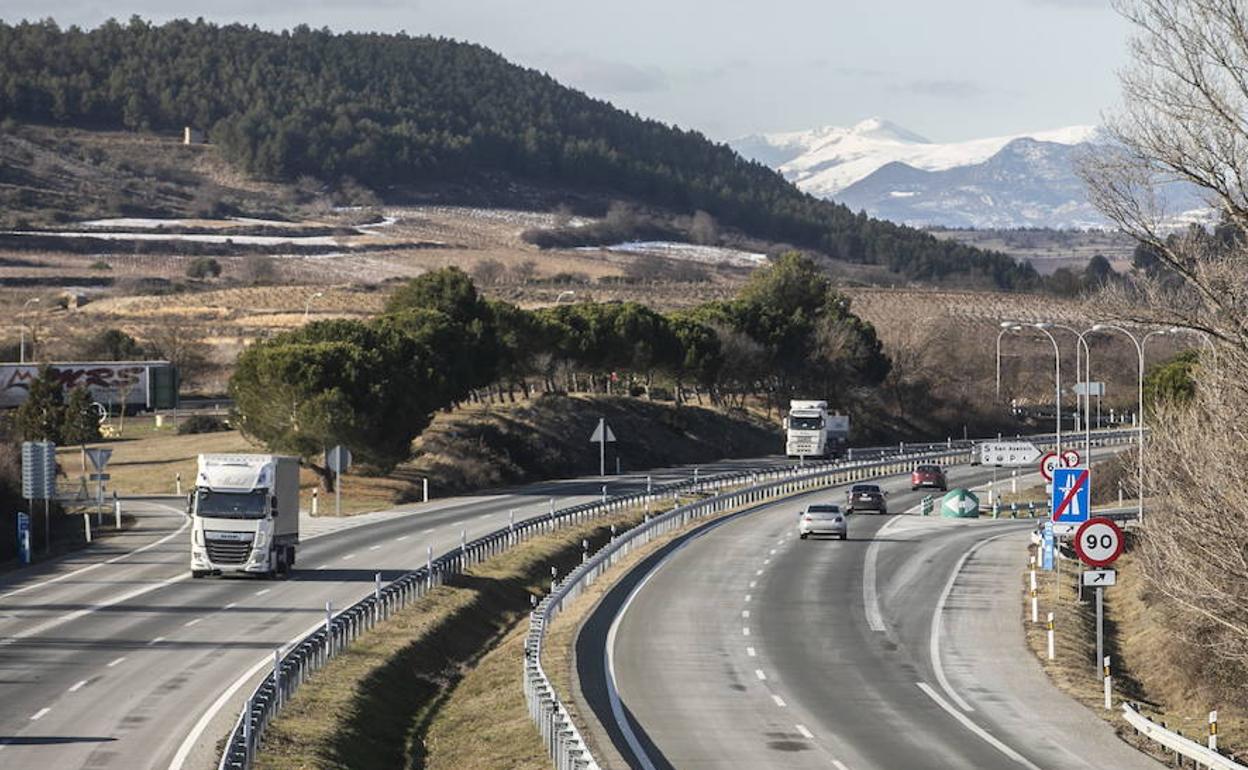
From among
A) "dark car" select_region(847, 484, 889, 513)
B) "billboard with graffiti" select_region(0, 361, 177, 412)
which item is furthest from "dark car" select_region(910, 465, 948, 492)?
"billboard with graffiti" select_region(0, 361, 177, 412)

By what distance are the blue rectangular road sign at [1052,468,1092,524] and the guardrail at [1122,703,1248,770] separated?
8774mm

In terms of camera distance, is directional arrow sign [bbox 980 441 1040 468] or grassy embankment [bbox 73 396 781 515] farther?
grassy embankment [bbox 73 396 781 515]

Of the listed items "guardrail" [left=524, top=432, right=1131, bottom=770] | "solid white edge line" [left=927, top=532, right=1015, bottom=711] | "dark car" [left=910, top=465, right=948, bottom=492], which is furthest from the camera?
"dark car" [left=910, top=465, right=948, bottom=492]

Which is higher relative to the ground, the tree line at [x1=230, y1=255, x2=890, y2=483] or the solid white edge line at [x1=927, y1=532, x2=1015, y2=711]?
the tree line at [x1=230, y1=255, x2=890, y2=483]

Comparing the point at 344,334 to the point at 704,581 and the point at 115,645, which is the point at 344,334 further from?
the point at 115,645

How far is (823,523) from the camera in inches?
2584

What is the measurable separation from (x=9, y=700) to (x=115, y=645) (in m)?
6.58

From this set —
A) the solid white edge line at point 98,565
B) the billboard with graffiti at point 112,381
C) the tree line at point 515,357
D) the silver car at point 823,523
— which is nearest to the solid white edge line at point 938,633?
the silver car at point 823,523

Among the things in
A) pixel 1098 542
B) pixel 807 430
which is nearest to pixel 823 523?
pixel 1098 542

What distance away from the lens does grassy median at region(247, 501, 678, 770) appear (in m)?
29.0

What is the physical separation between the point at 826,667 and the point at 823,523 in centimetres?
2834

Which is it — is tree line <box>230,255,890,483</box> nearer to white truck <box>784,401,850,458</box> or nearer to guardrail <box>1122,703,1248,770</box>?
white truck <box>784,401,850,458</box>

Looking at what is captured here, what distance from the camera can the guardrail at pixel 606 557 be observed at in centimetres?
2612

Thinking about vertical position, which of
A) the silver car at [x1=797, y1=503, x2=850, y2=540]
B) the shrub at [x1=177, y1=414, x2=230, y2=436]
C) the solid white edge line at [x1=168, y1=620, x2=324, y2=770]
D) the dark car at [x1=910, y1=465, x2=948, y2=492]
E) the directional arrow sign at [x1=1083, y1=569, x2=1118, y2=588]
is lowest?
the dark car at [x1=910, y1=465, x2=948, y2=492]
